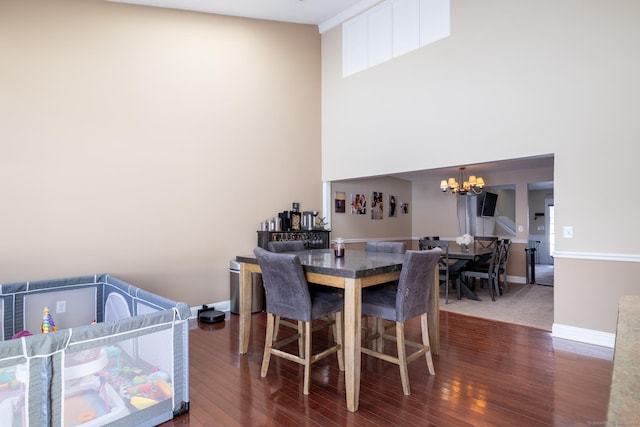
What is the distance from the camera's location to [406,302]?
2521 millimetres

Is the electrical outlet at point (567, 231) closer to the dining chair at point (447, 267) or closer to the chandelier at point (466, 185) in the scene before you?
the dining chair at point (447, 267)

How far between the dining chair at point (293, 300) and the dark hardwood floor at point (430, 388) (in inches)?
8.9

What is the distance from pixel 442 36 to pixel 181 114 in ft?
11.0

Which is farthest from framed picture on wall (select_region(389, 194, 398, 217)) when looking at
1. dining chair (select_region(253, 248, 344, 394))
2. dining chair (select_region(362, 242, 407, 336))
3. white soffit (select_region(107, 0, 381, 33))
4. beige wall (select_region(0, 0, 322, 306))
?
dining chair (select_region(253, 248, 344, 394))

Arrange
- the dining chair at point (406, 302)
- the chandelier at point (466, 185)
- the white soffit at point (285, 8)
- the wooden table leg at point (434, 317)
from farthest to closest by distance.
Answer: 1. the chandelier at point (466, 185)
2. the white soffit at point (285, 8)
3. the wooden table leg at point (434, 317)
4. the dining chair at point (406, 302)

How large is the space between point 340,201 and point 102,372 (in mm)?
4549

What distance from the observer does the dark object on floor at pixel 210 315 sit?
4.18 meters

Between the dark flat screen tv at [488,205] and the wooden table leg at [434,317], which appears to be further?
the dark flat screen tv at [488,205]

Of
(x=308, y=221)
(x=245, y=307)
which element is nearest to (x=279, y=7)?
(x=308, y=221)

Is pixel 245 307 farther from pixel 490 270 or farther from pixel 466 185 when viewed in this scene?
pixel 466 185

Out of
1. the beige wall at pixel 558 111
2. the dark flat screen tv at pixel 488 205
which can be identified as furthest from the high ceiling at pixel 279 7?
the dark flat screen tv at pixel 488 205

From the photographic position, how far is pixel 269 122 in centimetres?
514

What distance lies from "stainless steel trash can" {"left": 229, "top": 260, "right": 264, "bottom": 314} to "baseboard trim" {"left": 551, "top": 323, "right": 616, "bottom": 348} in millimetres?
3328

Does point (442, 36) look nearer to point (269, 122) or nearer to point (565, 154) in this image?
point (565, 154)
